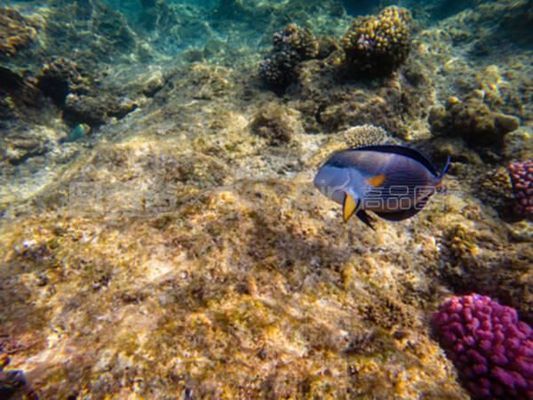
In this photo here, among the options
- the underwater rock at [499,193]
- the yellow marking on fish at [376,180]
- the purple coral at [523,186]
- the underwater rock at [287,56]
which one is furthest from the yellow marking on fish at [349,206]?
the underwater rock at [287,56]

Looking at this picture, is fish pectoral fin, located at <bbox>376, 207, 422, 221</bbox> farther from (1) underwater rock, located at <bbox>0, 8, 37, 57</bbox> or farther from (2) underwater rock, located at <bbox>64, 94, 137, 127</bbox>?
(1) underwater rock, located at <bbox>0, 8, 37, 57</bbox>

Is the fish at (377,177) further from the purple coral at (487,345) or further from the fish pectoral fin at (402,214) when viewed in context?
the purple coral at (487,345)

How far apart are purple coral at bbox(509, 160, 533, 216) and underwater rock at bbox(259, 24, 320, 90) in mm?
3922

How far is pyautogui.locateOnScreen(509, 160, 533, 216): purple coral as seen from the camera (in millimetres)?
3596

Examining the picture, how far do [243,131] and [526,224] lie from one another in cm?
384

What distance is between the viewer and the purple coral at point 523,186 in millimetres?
3596

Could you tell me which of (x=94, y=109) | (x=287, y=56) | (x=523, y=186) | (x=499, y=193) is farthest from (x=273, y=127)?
(x=94, y=109)

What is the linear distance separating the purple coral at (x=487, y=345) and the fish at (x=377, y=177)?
3.78 ft

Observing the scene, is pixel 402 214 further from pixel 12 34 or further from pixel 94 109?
pixel 12 34

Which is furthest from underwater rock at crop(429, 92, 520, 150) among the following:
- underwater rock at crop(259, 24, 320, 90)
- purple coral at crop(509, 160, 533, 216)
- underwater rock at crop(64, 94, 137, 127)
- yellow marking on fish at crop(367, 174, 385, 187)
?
underwater rock at crop(64, 94, 137, 127)

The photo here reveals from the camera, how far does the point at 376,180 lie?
6.11 feet

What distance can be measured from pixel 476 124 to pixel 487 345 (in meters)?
3.36

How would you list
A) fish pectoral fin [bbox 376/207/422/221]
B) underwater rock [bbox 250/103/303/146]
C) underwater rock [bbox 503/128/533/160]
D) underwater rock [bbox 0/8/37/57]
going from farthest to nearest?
1. underwater rock [bbox 0/8/37/57]
2. underwater rock [bbox 250/103/303/146]
3. underwater rock [bbox 503/128/533/160]
4. fish pectoral fin [bbox 376/207/422/221]

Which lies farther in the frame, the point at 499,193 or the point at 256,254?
the point at 499,193
